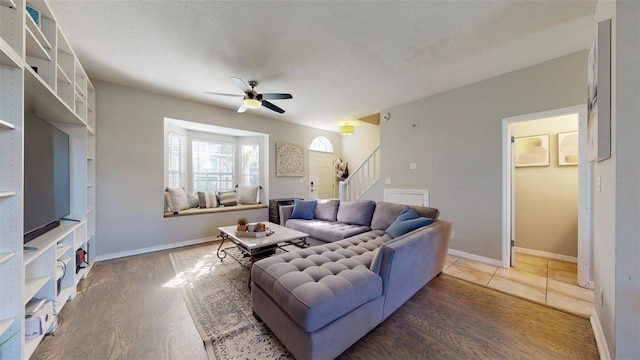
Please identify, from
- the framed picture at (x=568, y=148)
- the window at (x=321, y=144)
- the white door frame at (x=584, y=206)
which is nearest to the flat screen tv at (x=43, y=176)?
the window at (x=321, y=144)

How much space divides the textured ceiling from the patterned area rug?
2.61 m

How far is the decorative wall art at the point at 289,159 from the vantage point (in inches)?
206

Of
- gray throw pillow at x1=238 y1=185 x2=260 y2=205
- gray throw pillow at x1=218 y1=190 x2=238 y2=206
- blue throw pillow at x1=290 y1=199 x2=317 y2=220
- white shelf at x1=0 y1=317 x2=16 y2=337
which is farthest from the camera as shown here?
gray throw pillow at x1=238 y1=185 x2=260 y2=205

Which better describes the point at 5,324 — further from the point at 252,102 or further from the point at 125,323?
the point at 252,102

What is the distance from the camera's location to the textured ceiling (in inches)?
72.7

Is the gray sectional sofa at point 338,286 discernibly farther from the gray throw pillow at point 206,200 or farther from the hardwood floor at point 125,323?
the gray throw pillow at point 206,200

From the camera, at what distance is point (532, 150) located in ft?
11.3

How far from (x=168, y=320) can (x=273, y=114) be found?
398cm

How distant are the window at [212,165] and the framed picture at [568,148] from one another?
608cm

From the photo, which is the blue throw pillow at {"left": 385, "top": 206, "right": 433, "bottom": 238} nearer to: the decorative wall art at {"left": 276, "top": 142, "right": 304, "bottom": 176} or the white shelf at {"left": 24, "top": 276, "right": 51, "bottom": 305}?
the white shelf at {"left": 24, "top": 276, "right": 51, "bottom": 305}

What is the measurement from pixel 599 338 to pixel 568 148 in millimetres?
2801

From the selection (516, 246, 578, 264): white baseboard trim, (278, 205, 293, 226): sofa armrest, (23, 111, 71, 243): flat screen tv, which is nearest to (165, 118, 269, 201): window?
(278, 205, 293, 226): sofa armrest

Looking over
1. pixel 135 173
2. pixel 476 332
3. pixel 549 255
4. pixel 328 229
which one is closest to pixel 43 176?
pixel 135 173

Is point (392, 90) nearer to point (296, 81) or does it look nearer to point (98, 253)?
point (296, 81)
